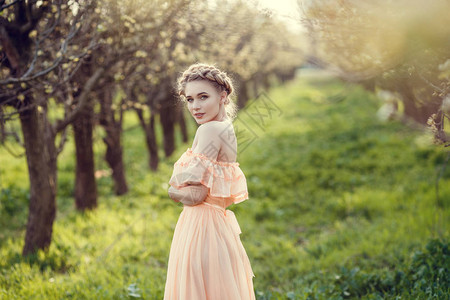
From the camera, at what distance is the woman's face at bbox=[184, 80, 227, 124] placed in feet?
9.02

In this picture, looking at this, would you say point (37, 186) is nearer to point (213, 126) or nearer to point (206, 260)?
point (206, 260)

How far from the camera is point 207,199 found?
9.12 ft

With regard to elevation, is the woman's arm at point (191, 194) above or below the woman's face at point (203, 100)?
below

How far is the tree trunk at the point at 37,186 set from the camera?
484 centimetres

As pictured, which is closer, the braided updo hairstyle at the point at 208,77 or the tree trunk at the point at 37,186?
the braided updo hairstyle at the point at 208,77

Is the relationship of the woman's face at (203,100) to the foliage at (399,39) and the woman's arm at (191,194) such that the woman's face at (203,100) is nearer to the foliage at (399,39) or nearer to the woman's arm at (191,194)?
the woman's arm at (191,194)

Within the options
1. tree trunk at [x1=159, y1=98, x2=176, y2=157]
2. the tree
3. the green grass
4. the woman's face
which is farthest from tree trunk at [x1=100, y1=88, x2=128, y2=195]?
the woman's face

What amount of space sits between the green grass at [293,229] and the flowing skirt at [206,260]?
4.60ft

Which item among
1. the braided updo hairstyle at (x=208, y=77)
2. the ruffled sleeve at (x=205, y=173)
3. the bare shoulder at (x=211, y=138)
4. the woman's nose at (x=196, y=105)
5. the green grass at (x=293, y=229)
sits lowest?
the green grass at (x=293, y=229)

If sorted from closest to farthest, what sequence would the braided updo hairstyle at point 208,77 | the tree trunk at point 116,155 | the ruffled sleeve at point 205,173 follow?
the ruffled sleeve at point 205,173, the braided updo hairstyle at point 208,77, the tree trunk at point 116,155

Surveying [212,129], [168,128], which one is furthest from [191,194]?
[168,128]

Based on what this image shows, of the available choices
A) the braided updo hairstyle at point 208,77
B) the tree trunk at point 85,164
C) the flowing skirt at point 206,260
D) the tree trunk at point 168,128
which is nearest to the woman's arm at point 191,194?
the flowing skirt at point 206,260

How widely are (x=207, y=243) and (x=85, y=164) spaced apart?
5259mm

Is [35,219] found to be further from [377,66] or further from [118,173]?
[377,66]
